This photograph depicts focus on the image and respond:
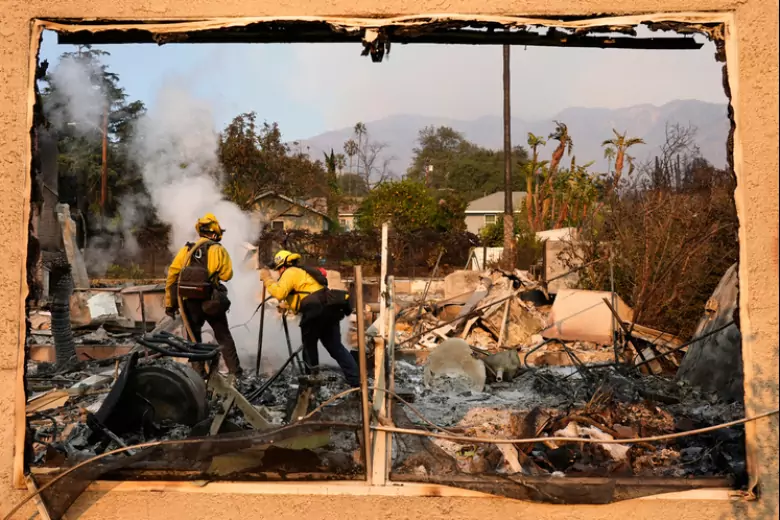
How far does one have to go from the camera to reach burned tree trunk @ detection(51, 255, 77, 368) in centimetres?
669

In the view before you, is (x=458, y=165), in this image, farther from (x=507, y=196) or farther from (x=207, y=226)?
(x=207, y=226)

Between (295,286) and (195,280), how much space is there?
3.72 ft

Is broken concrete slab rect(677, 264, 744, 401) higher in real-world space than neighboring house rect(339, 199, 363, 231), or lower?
lower

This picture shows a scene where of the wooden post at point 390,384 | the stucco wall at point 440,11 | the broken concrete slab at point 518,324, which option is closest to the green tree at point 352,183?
the broken concrete slab at point 518,324

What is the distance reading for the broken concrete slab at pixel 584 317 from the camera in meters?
10.7

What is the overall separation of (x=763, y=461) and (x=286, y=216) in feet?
104

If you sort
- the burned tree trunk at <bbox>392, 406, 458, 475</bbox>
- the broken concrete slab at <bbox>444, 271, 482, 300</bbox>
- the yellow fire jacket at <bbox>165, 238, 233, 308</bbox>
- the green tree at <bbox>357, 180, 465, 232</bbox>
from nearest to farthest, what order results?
the burned tree trunk at <bbox>392, 406, 458, 475</bbox>
the yellow fire jacket at <bbox>165, 238, 233, 308</bbox>
the broken concrete slab at <bbox>444, 271, 482, 300</bbox>
the green tree at <bbox>357, 180, 465, 232</bbox>

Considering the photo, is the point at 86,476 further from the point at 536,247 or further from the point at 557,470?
the point at 536,247

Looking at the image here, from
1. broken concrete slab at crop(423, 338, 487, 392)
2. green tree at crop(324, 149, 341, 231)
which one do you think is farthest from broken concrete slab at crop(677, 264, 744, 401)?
green tree at crop(324, 149, 341, 231)

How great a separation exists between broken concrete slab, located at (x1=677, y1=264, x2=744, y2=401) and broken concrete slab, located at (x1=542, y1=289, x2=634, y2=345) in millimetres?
3084

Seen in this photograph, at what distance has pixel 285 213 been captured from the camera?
33219 millimetres

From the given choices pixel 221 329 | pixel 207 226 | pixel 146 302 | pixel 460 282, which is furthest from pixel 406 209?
pixel 221 329

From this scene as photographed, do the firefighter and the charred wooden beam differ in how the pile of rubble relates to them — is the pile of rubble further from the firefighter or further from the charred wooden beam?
the charred wooden beam

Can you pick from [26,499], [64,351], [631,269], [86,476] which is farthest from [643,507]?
[631,269]
